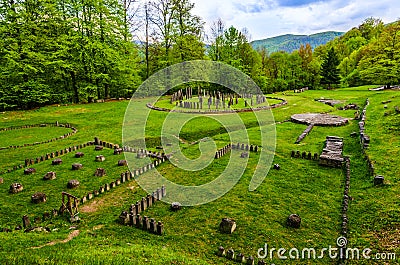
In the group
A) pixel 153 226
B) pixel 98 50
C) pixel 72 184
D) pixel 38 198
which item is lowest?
pixel 153 226

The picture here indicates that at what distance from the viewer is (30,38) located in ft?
90.5

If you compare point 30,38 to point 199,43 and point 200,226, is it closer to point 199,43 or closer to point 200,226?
point 199,43

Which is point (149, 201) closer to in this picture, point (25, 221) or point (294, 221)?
point (25, 221)

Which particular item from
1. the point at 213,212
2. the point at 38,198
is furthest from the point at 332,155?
the point at 38,198

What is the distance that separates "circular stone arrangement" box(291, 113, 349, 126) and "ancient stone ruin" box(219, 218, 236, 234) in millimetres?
14542

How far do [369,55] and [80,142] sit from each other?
127ft

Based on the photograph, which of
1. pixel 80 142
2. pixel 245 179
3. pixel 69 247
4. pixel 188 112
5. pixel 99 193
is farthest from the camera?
pixel 188 112

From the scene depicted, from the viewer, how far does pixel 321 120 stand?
20.4 metres

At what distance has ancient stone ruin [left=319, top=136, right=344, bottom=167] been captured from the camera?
11674 millimetres

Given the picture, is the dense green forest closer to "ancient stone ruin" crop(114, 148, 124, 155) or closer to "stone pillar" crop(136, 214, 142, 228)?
"ancient stone ruin" crop(114, 148, 124, 155)

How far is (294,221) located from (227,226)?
1992 millimetres

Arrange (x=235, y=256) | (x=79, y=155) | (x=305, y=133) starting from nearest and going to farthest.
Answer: (x=235, y=256) → (x=79, y=155) → (x=305, y=133)

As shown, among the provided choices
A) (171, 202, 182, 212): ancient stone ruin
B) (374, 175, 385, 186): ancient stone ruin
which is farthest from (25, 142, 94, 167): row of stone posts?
(374, 175, 385, 186): ancient stone ruin

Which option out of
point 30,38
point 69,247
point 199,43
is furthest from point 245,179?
point 199,43
